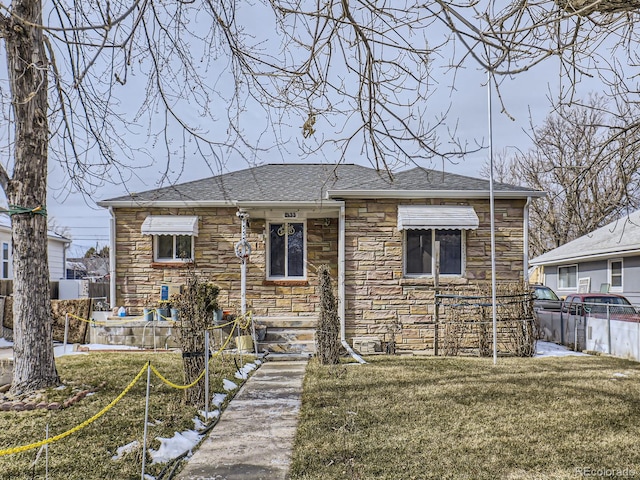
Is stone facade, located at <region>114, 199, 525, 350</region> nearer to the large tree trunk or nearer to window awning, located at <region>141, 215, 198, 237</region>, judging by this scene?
window awning, located at <region>141, 215, 198, 237</region>

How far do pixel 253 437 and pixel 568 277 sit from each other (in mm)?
20321

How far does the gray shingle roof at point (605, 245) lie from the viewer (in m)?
15.6

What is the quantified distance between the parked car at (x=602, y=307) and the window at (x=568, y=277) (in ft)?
18.5

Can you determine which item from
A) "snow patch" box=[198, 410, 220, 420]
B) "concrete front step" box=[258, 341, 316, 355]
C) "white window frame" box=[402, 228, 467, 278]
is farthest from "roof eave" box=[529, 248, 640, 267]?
"snow patch" box=[198, 410, 220, 420]

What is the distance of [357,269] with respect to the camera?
11.6m

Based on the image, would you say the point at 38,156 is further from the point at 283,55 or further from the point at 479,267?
the point at 479,267

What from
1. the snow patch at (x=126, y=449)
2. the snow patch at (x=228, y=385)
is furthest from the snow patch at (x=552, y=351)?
the snow patch at (x=126, y=449)

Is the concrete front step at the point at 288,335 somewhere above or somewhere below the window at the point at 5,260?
below

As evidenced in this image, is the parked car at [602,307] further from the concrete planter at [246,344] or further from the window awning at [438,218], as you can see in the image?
the concrete planter at [246,344]

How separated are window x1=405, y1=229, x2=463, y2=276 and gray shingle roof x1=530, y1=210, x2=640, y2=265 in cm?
475

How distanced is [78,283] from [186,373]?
47.8 feet

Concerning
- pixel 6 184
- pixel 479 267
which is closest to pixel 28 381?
pixel 6 184

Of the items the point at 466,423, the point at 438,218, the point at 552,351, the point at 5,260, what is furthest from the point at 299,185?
the point at 5,260

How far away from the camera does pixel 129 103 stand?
20.1 feet
